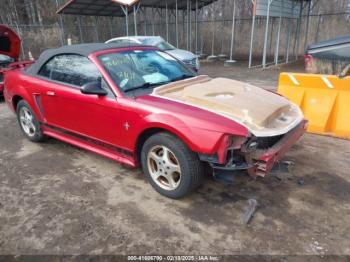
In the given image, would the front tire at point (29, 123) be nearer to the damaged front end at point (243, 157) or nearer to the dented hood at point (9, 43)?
the damaged front end at point (243, 157)

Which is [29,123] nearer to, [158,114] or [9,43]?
[158,114]

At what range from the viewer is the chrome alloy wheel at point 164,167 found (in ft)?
10.5

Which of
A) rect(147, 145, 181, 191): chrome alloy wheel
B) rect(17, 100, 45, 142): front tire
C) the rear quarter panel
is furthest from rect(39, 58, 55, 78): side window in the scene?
rect(147, 145, 181, 191): chrome alloy wheel

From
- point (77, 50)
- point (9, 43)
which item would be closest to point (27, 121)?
point (77, 50)

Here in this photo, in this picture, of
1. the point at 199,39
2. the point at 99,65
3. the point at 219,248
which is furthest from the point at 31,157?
the point at 199,39

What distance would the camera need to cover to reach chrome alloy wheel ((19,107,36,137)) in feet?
16.1

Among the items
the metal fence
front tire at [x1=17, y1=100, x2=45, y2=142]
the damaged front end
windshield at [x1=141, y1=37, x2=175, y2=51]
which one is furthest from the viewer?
the metal fence

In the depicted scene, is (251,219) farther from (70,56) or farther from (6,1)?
(6,1)

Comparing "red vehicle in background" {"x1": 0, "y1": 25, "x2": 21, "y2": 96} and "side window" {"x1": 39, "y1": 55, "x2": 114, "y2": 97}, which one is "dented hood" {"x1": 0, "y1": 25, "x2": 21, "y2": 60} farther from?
"side window" {"x1": 39, "y1": 55, "x2": 114, "y2": 97}

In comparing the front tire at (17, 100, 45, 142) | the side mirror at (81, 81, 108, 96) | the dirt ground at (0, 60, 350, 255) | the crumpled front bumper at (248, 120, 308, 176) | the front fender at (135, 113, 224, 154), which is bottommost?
the dirt ground at (0, 60, 350, 255)

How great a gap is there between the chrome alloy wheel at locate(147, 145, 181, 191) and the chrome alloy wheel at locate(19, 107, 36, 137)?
99.9 inches

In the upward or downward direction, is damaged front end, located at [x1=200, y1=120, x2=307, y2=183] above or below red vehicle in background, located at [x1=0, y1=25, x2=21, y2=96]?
below

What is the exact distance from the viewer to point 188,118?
2941 mm

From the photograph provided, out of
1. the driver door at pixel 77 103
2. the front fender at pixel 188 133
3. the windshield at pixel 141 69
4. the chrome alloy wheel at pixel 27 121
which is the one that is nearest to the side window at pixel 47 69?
the driver door at pixel 77 103
